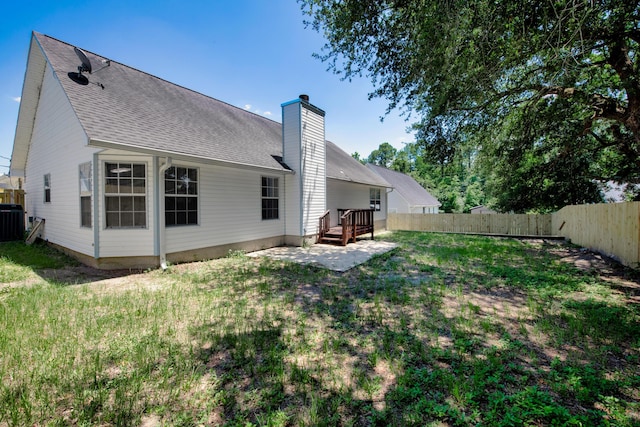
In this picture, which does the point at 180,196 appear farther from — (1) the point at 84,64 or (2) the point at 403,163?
(2) the point at 403,163

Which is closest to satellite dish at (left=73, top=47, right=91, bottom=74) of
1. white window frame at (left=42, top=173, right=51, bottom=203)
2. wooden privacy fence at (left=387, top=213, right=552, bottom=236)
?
white window frame at (left=42, top=173, right=51, bottom=203)

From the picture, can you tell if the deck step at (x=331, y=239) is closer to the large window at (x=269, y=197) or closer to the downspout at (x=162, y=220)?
the large window at (x=269, y=197)

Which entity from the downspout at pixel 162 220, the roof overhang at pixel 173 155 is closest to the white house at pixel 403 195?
the roof overhang at pixel 173 155

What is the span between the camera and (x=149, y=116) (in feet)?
24.5

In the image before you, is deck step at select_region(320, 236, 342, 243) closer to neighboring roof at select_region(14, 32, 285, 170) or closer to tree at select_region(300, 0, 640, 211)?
neighboring roof at select_region(14, 32, 285, 170)

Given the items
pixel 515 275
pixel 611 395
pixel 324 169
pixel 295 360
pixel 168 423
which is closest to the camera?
pixel 168 423

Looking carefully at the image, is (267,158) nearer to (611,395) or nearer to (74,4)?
(74,4)

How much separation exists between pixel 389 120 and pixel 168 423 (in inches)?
320

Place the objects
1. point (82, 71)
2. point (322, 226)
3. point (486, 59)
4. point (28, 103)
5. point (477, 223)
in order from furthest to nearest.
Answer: point (477, 223), point (322, 226), point (28, 103), point (82, 71), point (486, 59)

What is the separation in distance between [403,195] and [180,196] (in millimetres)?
20468

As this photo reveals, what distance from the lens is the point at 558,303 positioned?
15.5 ft

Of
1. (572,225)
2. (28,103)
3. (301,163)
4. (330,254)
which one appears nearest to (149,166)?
(301,163)

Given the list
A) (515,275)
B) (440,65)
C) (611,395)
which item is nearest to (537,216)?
(515,275)

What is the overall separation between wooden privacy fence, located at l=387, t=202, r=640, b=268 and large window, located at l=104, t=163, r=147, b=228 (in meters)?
11.9
